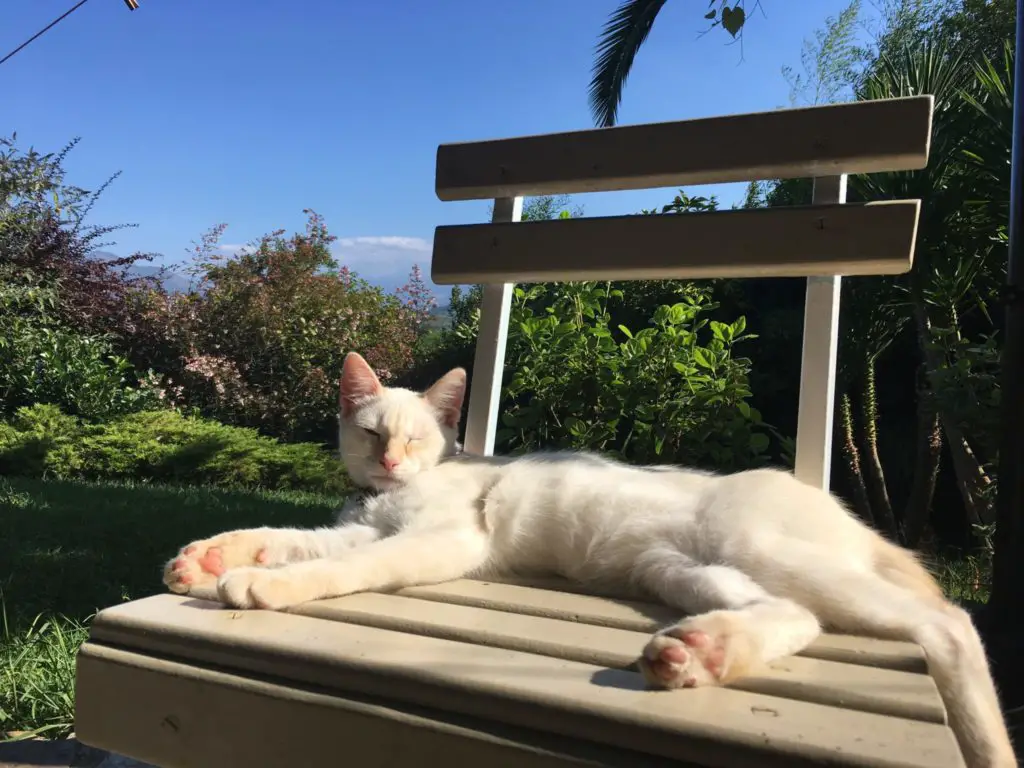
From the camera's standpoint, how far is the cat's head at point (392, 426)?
5.90ft

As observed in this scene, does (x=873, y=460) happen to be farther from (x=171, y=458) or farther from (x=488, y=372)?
(x=171, y=458)

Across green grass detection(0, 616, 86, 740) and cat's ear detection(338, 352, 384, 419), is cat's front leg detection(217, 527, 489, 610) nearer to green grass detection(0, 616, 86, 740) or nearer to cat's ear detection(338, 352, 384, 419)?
cat's ear detection(338, 352, 384, 419)

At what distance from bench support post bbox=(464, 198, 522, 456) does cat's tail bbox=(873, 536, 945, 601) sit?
1058 millimetres

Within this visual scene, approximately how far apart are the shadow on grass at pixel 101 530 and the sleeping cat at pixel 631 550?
130cm

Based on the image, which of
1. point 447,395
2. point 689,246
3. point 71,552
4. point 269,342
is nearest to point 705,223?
point 689,246

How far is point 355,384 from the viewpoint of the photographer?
6.50 feet

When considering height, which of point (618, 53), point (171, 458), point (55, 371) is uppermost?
point (618, 53)

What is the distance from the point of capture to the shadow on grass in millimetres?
2543

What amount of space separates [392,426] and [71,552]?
2.05m

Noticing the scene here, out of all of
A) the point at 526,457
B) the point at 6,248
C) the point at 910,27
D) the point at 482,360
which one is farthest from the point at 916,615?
the point at 910,27

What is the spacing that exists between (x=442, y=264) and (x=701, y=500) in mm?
1044

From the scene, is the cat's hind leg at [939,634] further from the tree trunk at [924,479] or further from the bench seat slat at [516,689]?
the tree trunk at [924,479]

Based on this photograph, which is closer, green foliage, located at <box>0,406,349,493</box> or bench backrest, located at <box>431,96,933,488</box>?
bench backrest, located at <box>431,96,933,488</box>

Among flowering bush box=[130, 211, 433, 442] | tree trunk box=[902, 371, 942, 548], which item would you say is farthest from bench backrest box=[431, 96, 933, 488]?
flowering bush box=[130, 211, 433, 442]
